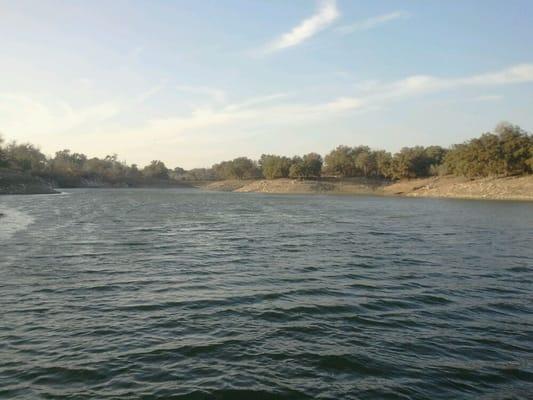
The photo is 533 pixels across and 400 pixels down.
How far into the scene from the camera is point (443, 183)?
12138 centimetres

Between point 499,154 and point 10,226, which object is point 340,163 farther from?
point 10,226

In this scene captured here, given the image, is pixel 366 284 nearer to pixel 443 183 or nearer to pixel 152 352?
pixel 152 352

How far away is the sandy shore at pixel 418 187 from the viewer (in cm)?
9400

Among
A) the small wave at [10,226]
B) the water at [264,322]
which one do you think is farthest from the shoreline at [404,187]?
the small wave at [10,226]

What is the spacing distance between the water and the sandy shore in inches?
2890

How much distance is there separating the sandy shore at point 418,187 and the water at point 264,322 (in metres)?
73.4

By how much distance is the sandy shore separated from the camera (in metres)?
94.0

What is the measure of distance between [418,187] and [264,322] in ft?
387

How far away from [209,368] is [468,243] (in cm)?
2493

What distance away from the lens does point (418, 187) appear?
408 ft

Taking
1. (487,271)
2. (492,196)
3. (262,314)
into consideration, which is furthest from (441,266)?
(492,196)

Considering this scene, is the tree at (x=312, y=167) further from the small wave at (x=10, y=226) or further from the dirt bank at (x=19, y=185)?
the small wave at (x=10, y=226)

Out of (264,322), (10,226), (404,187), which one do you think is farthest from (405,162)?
(264,322)

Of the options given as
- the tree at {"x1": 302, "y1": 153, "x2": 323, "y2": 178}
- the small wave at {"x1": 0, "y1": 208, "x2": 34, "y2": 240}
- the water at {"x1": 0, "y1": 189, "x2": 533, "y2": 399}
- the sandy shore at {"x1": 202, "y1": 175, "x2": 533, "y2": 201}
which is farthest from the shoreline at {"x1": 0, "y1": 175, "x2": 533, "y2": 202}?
the small wave at {"x1": 0, "y1": 208, "x2": 34, "y2": 240}
